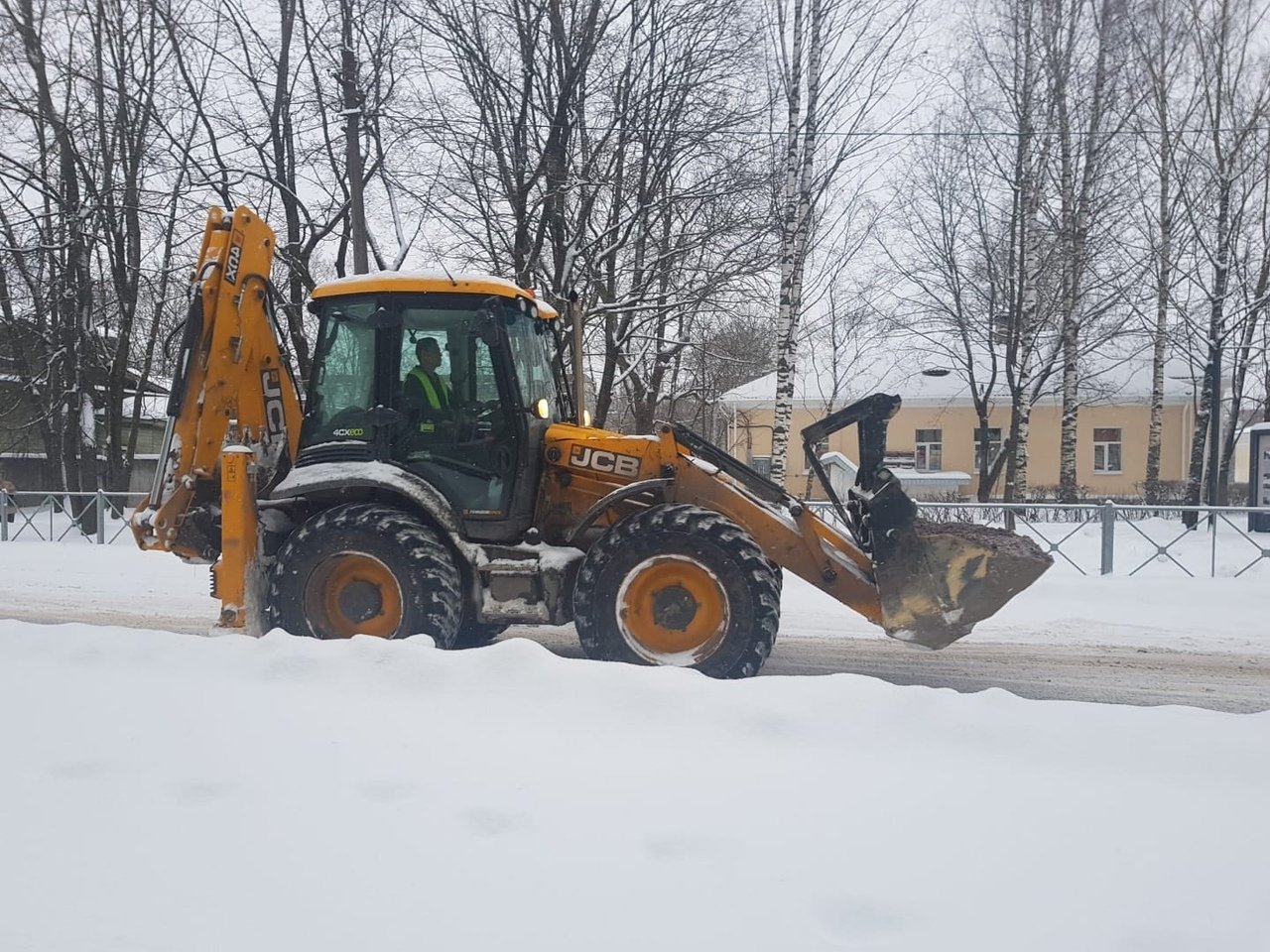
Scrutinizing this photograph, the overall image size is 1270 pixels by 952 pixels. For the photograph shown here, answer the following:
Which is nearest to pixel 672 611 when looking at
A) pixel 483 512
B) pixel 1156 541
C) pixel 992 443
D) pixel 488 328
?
pixel 483 512

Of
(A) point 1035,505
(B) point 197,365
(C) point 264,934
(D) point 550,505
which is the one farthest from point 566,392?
(A) point 1035,505

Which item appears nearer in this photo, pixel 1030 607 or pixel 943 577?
pixel 943 577

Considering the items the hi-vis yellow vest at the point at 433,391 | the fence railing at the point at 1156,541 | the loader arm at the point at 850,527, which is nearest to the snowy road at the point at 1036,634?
the fence railing at the point at 1156,541

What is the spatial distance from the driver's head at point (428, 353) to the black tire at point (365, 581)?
1.00m

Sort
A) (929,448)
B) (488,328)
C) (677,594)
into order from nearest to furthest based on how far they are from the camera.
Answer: (677,594) < (488,328) < (929,448)

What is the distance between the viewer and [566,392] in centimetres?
742

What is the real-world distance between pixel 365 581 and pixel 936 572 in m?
3.74

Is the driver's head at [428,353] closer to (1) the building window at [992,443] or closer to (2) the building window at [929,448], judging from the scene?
(1) the building window at [992,443]

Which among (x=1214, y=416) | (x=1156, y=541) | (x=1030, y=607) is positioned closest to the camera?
(x=1030, y=607)

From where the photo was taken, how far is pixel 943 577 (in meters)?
5.90

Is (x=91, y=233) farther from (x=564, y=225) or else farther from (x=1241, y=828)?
(x=1241, y=828)

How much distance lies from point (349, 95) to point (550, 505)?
11675 millimetres

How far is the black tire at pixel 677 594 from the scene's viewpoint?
5.73 m

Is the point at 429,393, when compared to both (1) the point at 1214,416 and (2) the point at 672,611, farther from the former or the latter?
(1) the point at 1214,416
